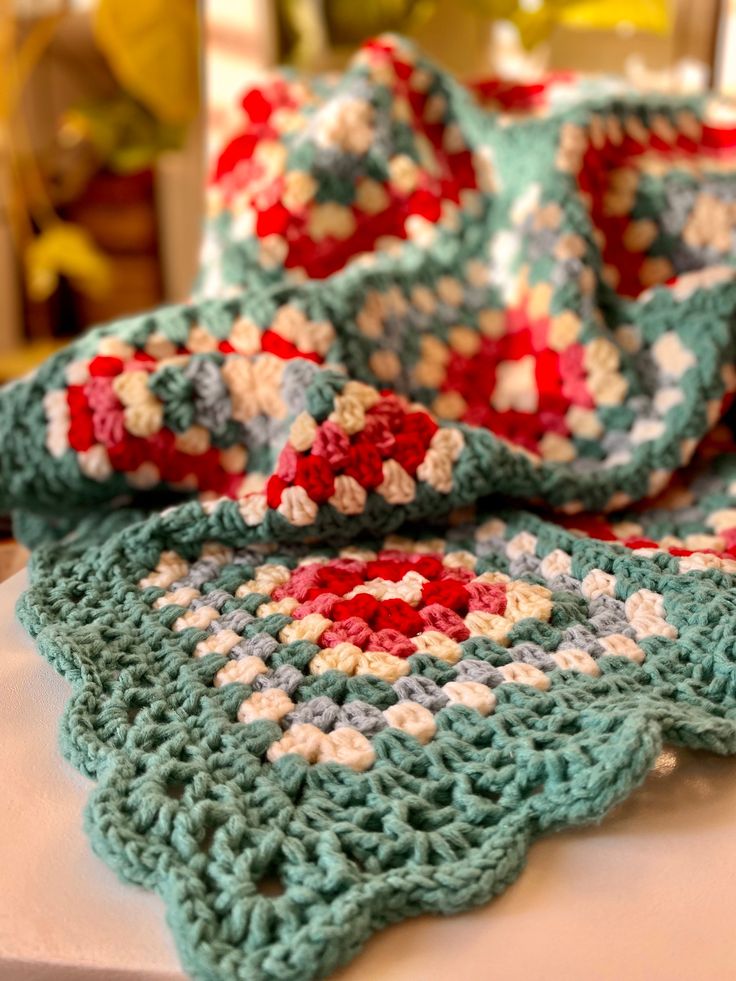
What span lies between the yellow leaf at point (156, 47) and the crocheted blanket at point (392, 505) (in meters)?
0.37

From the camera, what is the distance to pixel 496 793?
1.53ft

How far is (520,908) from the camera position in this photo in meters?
0.42

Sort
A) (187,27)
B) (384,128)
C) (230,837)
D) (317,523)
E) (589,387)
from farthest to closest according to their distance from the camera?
(187,27) → (384,128) → (589,387) → (317,523) → (230,837)

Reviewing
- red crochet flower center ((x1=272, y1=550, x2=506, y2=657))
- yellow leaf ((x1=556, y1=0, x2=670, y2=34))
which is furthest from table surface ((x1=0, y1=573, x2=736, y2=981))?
yellow leaf ((x1=556, y1=0, x2=670, y2=34))

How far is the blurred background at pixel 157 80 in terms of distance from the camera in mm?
1194

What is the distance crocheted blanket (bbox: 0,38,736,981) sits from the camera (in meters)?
0.44

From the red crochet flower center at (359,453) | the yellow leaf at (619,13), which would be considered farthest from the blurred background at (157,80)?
the red crochet flower center at (359,453)

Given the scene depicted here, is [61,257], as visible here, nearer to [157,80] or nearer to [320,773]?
[157,80]

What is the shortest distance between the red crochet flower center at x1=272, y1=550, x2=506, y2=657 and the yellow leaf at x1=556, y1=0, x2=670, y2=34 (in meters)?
0.81

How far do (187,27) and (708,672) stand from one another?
1194 mm

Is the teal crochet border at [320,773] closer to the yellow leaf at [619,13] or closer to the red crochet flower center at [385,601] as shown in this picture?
the red crochet flower center at [385,601]

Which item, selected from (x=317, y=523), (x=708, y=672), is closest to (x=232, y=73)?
(x=317, y=523)

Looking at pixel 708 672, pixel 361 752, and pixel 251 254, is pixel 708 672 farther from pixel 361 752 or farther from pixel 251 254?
pixel 251 254

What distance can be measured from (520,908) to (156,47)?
1.26 metres
